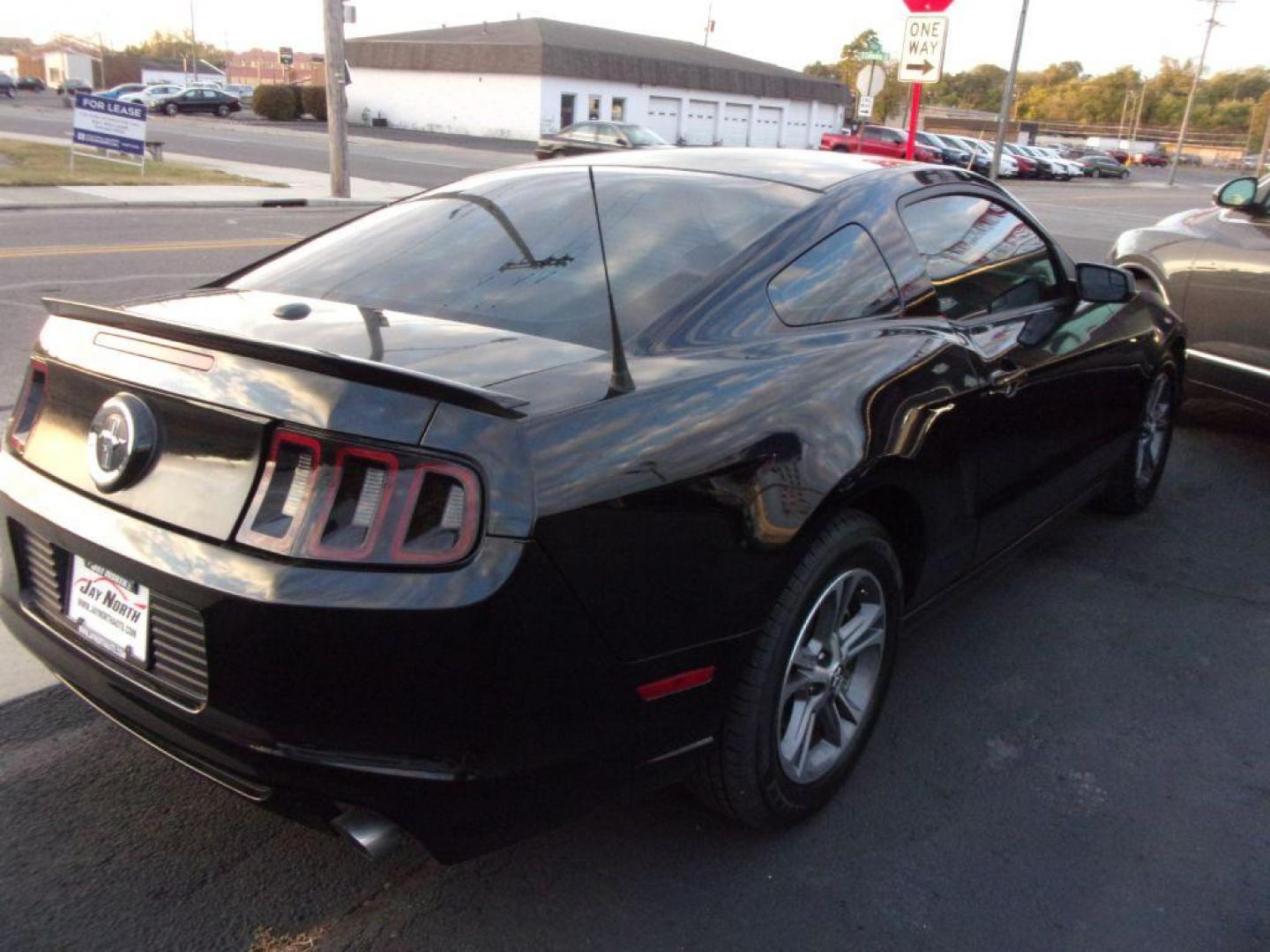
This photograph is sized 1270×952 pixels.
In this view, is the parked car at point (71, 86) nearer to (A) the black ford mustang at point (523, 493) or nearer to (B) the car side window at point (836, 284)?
(A) the black ford mustang at point (523, 493)

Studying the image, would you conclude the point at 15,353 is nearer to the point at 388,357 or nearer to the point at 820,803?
the point at 388,357

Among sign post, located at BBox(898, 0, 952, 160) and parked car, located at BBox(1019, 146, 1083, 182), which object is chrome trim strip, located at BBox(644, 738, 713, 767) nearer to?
sign post, located at BBox(898, 0, 952, 160)

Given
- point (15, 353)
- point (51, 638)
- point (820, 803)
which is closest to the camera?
point (51, 638)

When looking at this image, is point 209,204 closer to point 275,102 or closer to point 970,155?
point 970,155

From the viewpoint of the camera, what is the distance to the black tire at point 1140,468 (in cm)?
492

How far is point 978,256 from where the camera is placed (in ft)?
11.9

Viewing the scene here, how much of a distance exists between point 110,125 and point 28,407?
65.4ft

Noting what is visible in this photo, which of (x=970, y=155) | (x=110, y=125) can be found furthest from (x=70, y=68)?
(x=110, y=125)

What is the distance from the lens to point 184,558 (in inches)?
81.0

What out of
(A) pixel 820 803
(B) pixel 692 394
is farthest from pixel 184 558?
(A) pixel 820 803

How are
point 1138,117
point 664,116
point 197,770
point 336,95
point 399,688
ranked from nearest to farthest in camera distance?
point 399,688 < point 197,770 < point 336,95 < point 664,116 < point 1138,117

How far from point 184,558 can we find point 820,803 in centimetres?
170

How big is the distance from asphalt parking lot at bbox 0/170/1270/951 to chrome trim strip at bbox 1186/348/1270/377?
245 centimetres

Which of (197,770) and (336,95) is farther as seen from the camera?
(336,95)
